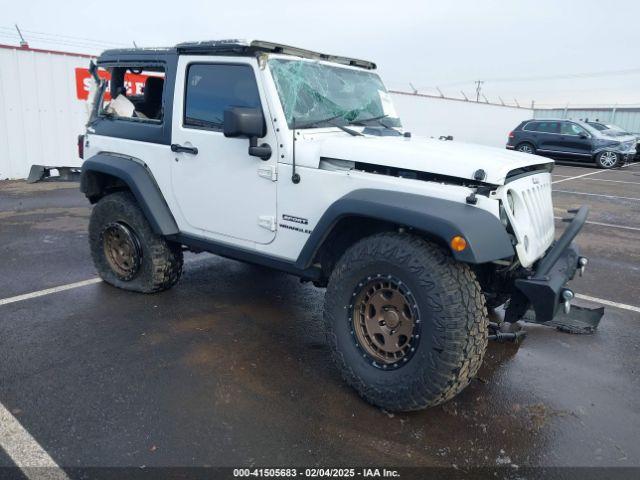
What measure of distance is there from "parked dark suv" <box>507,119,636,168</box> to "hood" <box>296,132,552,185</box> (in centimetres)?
1664

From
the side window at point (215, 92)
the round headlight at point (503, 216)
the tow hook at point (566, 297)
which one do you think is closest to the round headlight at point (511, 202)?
the round headlight at point (503, 216)

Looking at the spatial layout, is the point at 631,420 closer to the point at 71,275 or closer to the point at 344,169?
the point at 344,169

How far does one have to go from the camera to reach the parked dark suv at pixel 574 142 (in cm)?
1803

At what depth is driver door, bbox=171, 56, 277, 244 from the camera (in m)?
3.59

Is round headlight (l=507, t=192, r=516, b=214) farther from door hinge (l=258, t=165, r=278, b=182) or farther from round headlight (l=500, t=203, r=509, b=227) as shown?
door hinge (l=258, t=165, r=278, b=182)

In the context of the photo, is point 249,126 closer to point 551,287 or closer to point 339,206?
point 339,206

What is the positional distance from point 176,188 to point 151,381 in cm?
162

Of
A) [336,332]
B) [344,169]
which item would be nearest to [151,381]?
[336,332]

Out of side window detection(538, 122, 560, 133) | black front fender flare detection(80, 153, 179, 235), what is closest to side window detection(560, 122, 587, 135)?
side window detection(538, 122, 560, 133)

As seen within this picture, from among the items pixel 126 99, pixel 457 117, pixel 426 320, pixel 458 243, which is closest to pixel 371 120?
pixel 458 243

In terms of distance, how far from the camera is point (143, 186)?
4.22 m

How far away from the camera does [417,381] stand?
281 cm

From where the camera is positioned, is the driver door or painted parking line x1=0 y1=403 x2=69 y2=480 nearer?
painted parking line x1=0 y1=403 x2=69 y2=480

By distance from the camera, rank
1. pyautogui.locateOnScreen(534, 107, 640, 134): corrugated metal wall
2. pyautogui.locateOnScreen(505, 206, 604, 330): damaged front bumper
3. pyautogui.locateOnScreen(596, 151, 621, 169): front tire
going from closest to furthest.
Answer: pyautogui.locateOnScreen(505, 206, 604, 330): damaged front bumper → pyautogui.locateOnScreen(596, 151, 621, 169): front tire → pyautogui.locateOnScreen(534, 107, 640, 134): corrugated metal wall
